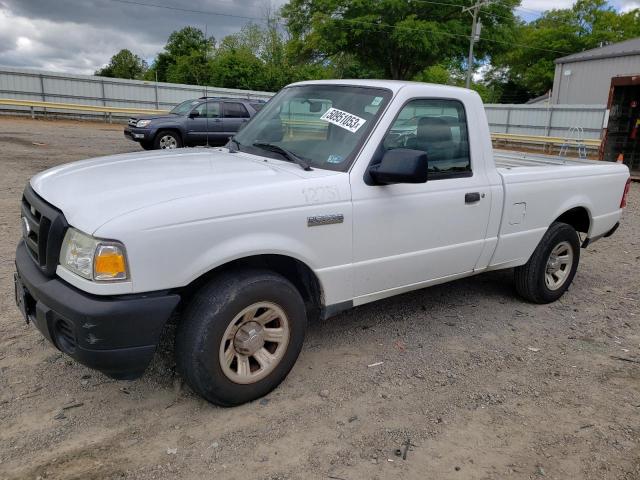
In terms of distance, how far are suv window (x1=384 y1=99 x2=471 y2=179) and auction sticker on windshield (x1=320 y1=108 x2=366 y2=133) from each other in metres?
0.22

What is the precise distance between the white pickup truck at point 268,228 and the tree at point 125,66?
7635 centimetres

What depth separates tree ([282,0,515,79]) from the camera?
31.5 meters

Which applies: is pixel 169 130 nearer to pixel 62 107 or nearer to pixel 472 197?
pixel 62 107

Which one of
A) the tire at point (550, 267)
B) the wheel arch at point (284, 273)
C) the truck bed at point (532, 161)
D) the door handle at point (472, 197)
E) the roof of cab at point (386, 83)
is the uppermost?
the roof of cab at point (386, 83)

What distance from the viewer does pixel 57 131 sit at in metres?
20.0

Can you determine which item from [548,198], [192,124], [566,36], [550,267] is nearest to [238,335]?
[548,198]

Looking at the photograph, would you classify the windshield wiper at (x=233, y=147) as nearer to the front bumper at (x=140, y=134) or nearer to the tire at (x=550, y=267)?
the tire at (x=550, y=267)

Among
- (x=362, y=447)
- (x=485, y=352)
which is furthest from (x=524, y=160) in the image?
(x=362, y=447)

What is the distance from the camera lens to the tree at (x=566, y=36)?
2219 inches

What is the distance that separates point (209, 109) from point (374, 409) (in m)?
14.3

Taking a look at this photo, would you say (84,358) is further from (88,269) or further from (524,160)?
(524,160)

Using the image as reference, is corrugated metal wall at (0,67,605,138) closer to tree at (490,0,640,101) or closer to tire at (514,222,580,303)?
tire at (514,222,580,303)

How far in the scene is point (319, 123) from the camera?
3.69m

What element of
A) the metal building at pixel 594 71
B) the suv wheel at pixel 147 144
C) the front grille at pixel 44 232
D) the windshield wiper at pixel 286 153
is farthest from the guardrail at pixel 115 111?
the front grille at pixel 44 232
